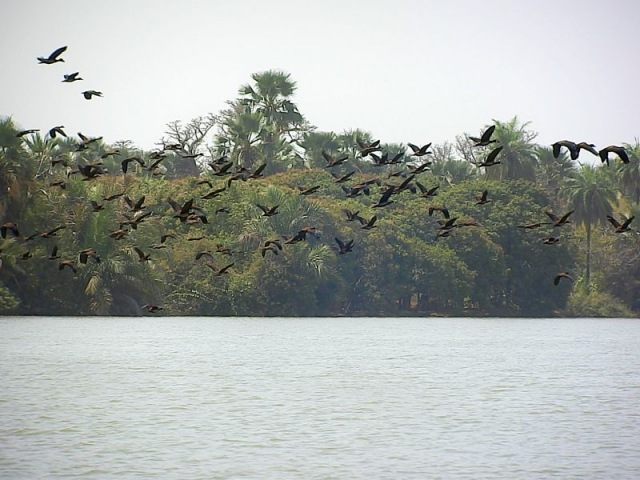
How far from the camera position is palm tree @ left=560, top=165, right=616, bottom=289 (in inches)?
Result: 3356

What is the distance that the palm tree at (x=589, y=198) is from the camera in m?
85.2

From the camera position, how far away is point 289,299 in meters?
71.5

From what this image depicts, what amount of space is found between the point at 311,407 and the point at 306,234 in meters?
38.8

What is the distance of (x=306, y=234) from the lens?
6750cm

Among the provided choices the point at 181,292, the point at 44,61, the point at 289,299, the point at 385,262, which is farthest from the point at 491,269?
the point at 44,61

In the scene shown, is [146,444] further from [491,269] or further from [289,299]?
[491,269]

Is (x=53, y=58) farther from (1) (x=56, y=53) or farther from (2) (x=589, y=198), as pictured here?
(2) (x=589, y=198)

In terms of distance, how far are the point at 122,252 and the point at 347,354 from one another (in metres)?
21.0

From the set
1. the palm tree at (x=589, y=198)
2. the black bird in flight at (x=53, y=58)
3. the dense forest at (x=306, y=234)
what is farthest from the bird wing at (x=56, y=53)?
the palm tree at (x=589, y=198)

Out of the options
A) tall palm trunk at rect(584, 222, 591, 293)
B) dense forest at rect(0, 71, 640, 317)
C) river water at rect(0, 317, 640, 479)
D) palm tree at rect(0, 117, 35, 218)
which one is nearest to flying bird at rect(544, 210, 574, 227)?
river water at rect(0, 317, 640, 479)

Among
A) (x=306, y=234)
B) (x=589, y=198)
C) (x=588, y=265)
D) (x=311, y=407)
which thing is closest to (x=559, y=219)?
(x=311, y=407)

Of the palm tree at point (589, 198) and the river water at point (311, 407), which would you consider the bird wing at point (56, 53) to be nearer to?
the river water at point (311, 407)

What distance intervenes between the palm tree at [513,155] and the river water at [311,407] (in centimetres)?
3395

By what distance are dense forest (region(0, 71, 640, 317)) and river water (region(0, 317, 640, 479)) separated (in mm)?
7874
